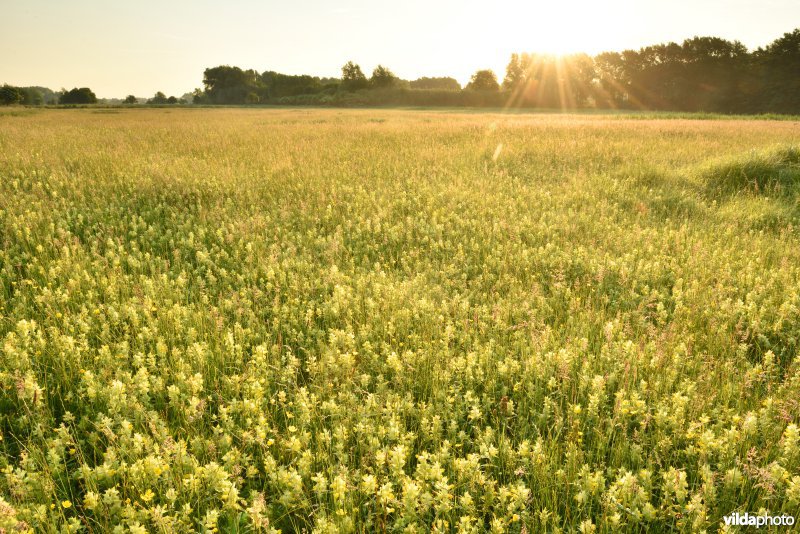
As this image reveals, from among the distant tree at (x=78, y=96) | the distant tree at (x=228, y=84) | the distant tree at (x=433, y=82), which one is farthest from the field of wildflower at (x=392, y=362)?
the distant tree at (x=433, y=82)

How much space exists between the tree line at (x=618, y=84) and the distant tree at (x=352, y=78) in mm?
197

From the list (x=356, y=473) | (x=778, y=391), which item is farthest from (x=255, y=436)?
(x=778, y=391)

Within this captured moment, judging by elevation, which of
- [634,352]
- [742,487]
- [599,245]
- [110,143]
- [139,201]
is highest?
[110,143]

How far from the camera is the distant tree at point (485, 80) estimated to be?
8719 centimetres

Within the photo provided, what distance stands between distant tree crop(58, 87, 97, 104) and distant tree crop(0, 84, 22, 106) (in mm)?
13951

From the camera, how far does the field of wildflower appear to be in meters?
2.35

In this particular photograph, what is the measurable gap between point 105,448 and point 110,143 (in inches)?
579

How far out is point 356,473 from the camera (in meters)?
2.43

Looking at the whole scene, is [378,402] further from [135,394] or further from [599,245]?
[599,245]

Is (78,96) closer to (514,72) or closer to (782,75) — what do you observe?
(514,72)

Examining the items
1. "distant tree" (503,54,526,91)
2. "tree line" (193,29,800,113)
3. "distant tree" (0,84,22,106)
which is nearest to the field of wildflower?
"tree line" (193,29,800,113)

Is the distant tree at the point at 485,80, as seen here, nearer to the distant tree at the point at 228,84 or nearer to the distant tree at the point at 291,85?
the distant tree at the point at 291,85

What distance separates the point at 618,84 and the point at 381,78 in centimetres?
4334

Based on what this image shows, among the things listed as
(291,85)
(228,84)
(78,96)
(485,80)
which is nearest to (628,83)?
(485,80)
